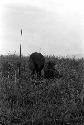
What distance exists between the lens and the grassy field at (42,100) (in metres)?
7.05

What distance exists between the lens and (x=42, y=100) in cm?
845

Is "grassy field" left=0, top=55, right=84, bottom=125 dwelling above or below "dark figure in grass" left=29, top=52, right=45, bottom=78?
below

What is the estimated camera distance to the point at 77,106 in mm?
7879

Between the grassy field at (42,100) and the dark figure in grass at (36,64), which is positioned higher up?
the dark figure in grass at (36,64)

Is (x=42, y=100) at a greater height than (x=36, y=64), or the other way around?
(x=36, y=64)

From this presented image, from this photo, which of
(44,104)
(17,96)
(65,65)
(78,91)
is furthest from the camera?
(65,65)

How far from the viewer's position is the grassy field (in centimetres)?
705

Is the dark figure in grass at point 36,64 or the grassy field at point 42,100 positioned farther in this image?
the dark figure in grass at point 36,64

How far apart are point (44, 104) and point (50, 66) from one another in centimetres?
367

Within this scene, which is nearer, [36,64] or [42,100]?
[42,100]

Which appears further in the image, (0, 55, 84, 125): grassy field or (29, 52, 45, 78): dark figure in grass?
(29, 52, 45, 78): dark figure in grass

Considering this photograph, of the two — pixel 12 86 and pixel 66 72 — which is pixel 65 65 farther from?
pixel 12 86

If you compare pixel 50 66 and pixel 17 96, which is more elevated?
pixel 50 66

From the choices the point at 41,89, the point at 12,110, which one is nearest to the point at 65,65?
the point at 41,89
